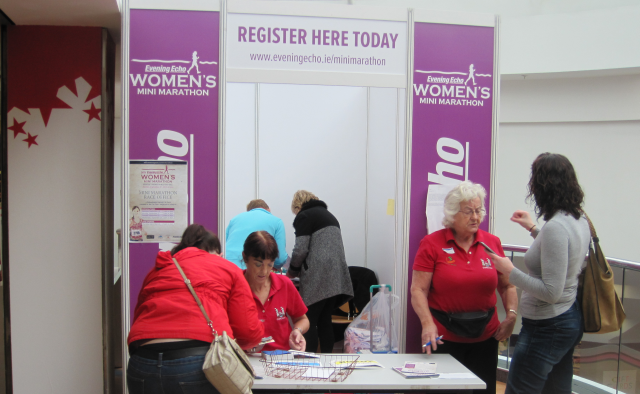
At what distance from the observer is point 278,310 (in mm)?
2570

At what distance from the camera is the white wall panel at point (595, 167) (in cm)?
675

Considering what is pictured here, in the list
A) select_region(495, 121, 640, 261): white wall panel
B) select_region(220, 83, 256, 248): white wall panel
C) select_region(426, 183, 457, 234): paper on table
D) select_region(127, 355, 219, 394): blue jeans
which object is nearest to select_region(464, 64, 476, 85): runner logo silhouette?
select_region(426, 183, 457, 234): paper on table

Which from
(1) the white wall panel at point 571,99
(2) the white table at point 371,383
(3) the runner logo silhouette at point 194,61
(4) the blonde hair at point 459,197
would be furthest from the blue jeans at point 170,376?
(1) the white wall panel at point 571,99

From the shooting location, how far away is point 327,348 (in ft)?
13.0

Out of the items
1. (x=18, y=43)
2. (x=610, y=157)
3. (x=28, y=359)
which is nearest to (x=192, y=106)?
(x=18, y=43)

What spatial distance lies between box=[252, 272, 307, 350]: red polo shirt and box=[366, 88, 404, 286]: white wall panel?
1.62 metres

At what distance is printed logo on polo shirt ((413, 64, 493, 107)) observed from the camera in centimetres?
325

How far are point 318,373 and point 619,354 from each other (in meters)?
2.45

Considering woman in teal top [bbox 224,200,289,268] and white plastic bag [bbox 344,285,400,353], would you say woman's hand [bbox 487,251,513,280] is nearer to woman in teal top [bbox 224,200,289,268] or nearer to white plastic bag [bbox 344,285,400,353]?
white plastic bag [bbox 344,285,400,353]

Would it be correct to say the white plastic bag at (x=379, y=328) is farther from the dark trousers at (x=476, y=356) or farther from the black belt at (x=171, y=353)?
the black belt at (x=171, y=353)

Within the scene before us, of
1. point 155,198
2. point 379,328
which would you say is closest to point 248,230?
point 155,198

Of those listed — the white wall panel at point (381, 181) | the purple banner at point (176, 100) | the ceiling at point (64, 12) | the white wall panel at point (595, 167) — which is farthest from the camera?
the white wall panel at point (595, 167)

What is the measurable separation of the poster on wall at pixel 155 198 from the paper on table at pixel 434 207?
1.52m

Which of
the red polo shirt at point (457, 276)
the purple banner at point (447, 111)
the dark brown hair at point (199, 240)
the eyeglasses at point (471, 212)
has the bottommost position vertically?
the red polo shirt at point (457, 276)
